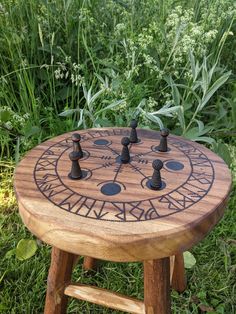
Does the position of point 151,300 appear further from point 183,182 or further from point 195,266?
point 195,266

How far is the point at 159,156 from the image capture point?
3.09ft

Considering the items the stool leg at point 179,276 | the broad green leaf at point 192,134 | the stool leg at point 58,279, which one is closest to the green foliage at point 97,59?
the broad green leaf at point 192,134

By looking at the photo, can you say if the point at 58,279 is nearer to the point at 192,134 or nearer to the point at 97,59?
the point at 192,134

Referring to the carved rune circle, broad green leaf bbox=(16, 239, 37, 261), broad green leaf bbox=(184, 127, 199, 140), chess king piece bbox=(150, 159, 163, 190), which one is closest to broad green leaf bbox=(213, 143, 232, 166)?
broad green leaf bbox=(184, 127, 199, 140)

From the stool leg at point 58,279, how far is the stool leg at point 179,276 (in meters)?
0.37

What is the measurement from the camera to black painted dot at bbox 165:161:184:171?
0.88 meters

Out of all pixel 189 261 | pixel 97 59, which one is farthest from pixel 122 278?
pixel 97 59

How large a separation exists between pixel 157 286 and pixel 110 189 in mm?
233

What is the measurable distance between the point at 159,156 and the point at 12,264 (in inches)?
28.0

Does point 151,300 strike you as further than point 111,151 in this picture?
No

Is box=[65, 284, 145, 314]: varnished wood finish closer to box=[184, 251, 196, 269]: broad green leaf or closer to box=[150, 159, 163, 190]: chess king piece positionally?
box=[150, 159, 163, 190]: chess king piece

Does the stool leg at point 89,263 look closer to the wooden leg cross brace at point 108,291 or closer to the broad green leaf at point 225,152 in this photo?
the wooden leg cross brace at point 108,291

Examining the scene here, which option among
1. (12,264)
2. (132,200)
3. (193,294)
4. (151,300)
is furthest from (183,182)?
(12,264)

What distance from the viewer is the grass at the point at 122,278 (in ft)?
3.99
